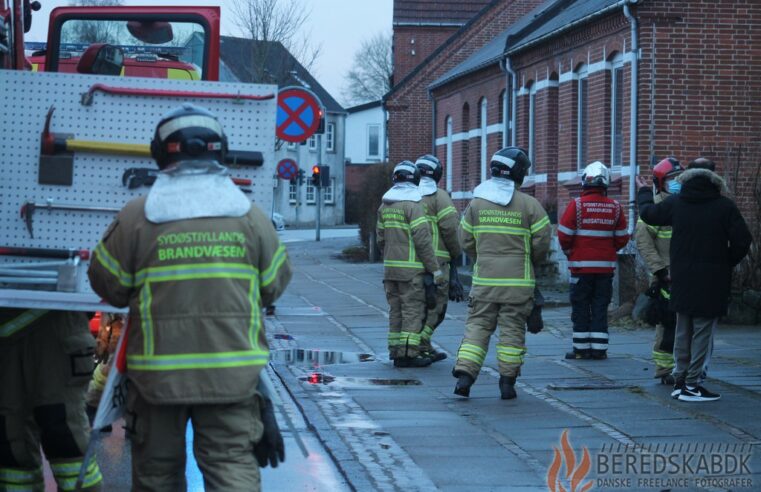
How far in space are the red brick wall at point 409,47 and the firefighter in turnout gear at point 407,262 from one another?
31476mm

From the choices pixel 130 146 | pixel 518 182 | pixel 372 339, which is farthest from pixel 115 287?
pixel 372 339

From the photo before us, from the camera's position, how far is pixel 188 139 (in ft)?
15.2

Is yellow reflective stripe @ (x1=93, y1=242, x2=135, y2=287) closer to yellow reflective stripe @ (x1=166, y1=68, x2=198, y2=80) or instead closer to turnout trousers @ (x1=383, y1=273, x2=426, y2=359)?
yellow reflective stripe @ (x1=166, y1=68, x2=198, y2=80)

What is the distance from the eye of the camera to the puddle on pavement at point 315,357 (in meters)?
12.4

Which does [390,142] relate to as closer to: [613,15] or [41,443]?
[613,15]

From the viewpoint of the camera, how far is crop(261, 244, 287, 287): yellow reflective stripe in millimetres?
4676

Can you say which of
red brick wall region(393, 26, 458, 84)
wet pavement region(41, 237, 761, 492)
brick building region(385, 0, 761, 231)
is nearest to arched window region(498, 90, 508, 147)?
brick building region(385, 0, 761, 231)

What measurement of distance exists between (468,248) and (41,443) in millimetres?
5356

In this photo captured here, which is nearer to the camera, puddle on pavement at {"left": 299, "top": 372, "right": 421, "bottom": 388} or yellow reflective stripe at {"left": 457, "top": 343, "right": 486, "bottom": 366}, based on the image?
yellow reflective stripe at {"left": 457, "top": 343, "right": 486, "bottom": 366}

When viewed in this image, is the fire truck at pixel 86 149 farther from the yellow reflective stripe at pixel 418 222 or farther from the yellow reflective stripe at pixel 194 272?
the yellow reflective stripe at pixel 418 222

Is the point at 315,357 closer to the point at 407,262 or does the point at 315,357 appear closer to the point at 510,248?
the point at 407,262

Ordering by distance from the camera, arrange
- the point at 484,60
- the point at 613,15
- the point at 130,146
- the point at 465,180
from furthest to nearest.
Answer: the point at 465,180 < the point at 484,60 < the point at 613,15 < the point at 130,146

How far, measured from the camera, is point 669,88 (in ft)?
64.0

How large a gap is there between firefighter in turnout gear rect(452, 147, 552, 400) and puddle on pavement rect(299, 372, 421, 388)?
3.64 feet
